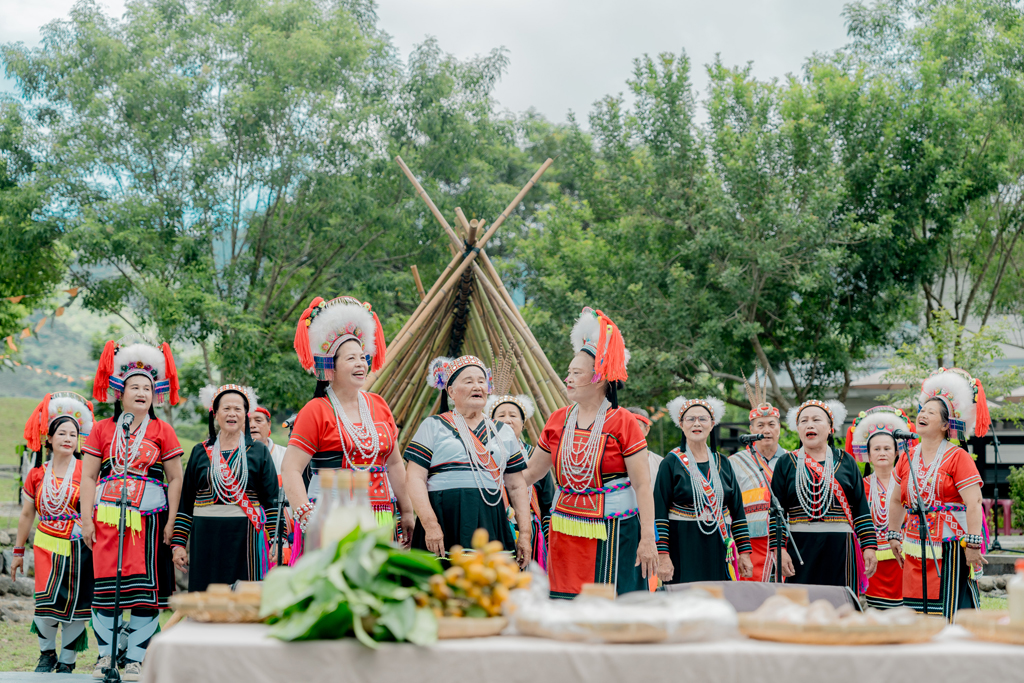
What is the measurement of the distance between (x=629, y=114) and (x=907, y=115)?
3.91 metres

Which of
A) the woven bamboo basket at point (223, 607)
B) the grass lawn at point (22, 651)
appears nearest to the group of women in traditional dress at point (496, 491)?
the grass lawn at point (22, 651)

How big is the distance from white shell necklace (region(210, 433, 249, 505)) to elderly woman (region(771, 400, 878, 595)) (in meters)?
2.89

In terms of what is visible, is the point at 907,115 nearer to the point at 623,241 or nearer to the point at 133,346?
the point at 623,241

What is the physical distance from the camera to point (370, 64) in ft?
47.8

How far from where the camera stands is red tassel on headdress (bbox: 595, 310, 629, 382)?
A: 3859mm

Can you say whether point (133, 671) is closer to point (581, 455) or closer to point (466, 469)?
point (466, 469)

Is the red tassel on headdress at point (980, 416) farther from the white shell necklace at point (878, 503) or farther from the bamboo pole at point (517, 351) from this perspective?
the bamboo pole at point (517, 351)

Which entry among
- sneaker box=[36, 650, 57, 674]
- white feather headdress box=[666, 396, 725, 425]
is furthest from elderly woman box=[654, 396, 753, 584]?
sneaker box=[36, 650, 57, 674]

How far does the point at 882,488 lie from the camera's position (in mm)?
5719

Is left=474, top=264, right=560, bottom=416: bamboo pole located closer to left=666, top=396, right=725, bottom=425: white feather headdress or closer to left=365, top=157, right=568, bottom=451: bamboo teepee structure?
left=365, top=157, right=568, bottom=451: bamboo teepee structure

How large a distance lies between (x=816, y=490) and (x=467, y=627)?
3.48 m

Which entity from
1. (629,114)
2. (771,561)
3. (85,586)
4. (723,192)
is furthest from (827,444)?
(629,114)

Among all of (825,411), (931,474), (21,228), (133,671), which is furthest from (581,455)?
(21,228)

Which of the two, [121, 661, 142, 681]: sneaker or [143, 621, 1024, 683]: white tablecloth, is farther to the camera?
[121, 661, 142, 681]: sneaker
